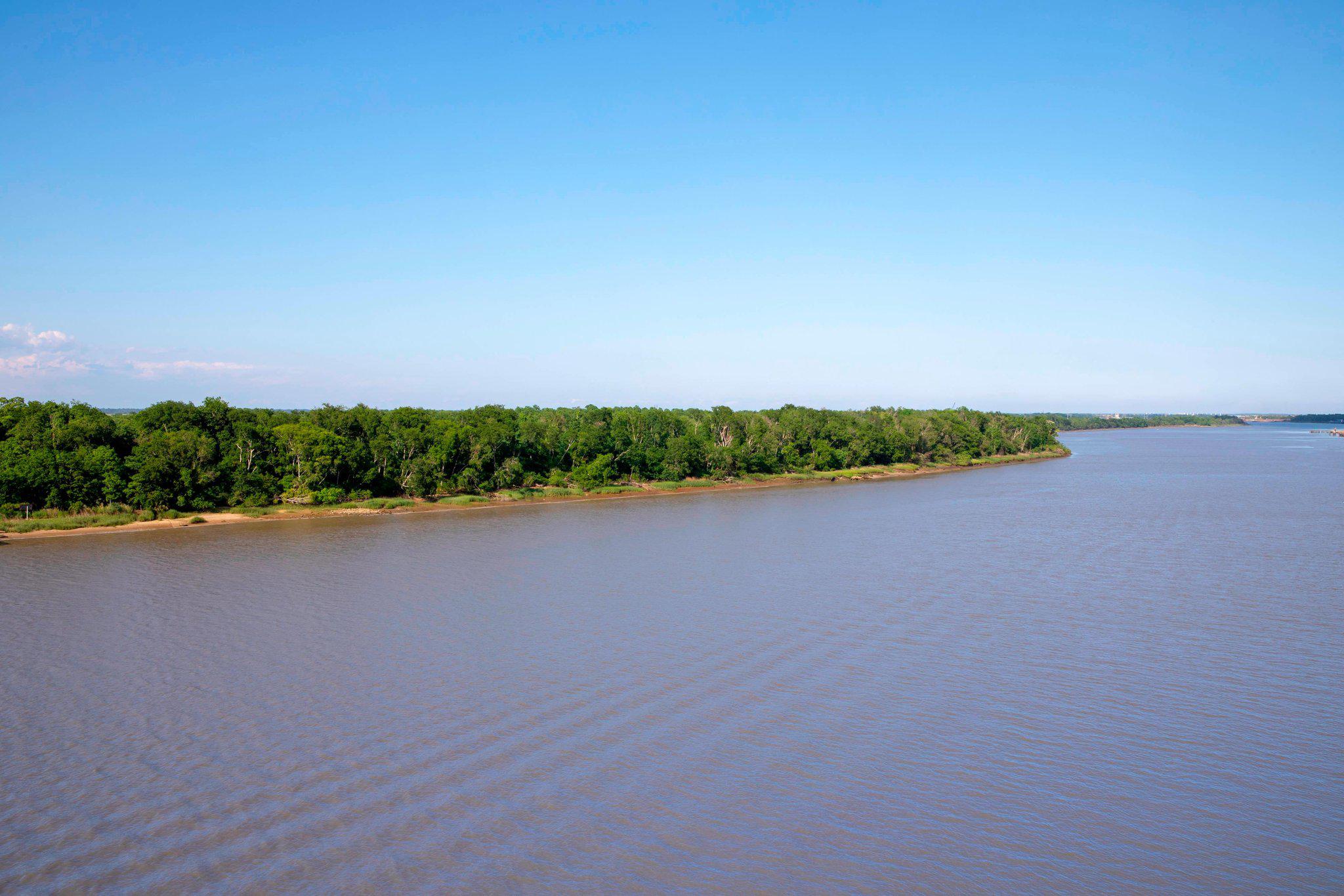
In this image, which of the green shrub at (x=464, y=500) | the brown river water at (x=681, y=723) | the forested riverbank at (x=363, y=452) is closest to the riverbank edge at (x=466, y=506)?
the green shrub at (x=464, y=500)

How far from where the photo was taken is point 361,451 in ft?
145

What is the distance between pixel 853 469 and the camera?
6606 centimetres

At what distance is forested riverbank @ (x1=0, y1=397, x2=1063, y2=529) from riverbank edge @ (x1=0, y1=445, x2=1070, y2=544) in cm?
101

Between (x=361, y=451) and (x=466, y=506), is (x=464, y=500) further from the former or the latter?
(x=361, y=451)

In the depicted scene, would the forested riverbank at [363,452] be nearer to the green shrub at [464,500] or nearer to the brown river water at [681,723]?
the green shrub at [464,500]

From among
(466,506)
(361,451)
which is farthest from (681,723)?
(361,451)

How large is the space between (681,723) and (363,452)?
36156 mm

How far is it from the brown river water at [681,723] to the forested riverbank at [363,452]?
485 inches

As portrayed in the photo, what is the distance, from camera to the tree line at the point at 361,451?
3775 cm

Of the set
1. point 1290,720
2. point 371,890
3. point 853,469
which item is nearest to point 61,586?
point 371,890

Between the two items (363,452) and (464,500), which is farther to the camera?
(464,500)

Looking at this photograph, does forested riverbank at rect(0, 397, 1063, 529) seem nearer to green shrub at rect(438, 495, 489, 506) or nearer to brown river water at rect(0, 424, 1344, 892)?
green shrub at rect(438, 495, 489, 506)

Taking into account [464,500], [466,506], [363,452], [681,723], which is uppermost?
[363,452]

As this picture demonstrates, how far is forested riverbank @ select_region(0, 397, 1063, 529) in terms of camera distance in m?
37.8
